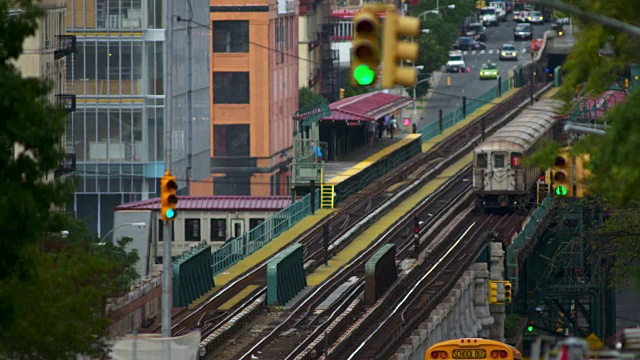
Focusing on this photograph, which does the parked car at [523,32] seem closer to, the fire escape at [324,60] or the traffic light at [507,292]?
the fire escape at [324,60]

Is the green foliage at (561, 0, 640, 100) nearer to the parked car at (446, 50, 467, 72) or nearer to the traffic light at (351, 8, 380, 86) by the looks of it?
the traffic light at (351, 8, 380, 86)

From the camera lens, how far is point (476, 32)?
168m

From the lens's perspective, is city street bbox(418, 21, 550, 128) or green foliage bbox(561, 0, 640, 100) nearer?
green foliage bbox(561, 0, 640, 100)

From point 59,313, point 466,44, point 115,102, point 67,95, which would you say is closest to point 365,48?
point 59,313

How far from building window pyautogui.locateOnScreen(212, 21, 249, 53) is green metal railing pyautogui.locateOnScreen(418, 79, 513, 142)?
42.7 feet

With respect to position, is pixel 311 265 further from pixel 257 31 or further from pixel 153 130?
pixel 257 31

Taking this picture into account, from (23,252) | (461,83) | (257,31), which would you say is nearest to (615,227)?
(23,252)

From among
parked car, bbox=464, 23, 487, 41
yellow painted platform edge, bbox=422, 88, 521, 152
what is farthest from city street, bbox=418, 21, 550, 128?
yellow painted platform edge, bbox=422, 88, 521, 152

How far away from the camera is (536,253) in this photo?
6994 cm

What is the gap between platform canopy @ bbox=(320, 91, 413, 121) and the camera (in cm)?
8875

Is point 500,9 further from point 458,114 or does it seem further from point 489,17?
point 458,114

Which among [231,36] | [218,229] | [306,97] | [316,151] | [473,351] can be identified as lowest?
[218,229]

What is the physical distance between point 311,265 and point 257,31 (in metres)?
37.9

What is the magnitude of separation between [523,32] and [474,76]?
18317mm
